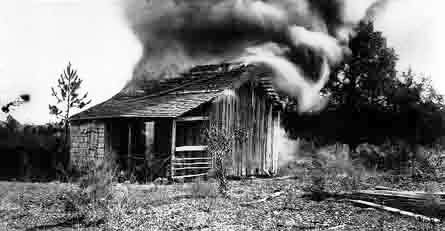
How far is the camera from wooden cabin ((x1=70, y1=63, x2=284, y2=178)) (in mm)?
16812

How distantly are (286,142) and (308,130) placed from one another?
2960 mm

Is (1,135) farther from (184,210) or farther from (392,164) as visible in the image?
(392,164)

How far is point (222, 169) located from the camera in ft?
39.9

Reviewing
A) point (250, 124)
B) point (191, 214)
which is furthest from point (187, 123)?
point (191, 214)

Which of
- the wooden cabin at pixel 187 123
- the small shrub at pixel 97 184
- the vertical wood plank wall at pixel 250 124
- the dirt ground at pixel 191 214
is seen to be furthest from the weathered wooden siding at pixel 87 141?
the small shrub at pixel 97 184

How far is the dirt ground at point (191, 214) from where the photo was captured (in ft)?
28.2

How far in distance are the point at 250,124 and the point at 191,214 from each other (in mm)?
9778

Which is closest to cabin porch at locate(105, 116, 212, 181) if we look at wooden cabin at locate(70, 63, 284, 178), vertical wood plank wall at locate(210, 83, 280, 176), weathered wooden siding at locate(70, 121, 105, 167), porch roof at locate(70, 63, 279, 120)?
wooden cabin at locate(70, 63, 284, 178)

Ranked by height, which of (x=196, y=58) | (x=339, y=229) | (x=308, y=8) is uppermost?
(x=308, y=8)

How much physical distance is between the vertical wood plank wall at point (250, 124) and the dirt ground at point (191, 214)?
5710 millimetres

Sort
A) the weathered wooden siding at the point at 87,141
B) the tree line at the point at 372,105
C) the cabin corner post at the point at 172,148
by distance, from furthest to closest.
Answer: the tree line at the point at 372,105 → the weathered wooden siding at the point at 87,141 → the cabin corner post at the point at 172,148

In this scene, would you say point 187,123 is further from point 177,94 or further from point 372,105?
point 372,105

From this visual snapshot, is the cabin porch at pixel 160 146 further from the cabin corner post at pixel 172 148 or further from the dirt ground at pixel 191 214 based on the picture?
the dirt ground at pixel 191 214

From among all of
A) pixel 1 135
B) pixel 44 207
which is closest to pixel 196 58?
pixel 1 135
